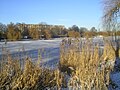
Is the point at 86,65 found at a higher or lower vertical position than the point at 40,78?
higher

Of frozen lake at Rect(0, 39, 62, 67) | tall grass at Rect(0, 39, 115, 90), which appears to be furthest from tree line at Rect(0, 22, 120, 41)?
tall grass at Rect(0, 39, 115, 90)

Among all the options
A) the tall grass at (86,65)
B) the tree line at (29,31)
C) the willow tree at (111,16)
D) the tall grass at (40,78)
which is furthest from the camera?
the tree line at (29,31)

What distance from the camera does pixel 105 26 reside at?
14.1 metres

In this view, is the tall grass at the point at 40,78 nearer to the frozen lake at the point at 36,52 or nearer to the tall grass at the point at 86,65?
the tall grass at the point at 86,65

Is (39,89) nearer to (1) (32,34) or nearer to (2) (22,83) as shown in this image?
(2) (22,83)

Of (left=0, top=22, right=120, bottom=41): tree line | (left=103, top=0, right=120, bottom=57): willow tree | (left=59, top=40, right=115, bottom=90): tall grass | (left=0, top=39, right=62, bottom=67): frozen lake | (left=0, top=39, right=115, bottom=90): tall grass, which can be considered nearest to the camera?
(left=0, top=39, right=115, bottom=90): tall grass

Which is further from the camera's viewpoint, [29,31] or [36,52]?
[29,31]

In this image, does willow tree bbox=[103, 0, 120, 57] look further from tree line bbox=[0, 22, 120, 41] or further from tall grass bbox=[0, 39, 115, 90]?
tree line bbox=[0, 22, 120, 41]

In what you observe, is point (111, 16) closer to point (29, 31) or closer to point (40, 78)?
point (40, 78)

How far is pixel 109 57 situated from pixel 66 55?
2.88 m

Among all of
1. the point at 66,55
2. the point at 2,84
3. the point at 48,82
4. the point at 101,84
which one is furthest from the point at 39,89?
the point at 66,55

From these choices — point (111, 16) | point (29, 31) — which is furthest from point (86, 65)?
point (29, 31)

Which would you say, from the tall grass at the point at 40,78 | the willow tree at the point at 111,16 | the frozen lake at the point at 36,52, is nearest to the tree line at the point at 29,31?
the frozen lake at the point at 36,52

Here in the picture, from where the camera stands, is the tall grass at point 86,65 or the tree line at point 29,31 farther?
the tree line at point 29,31
